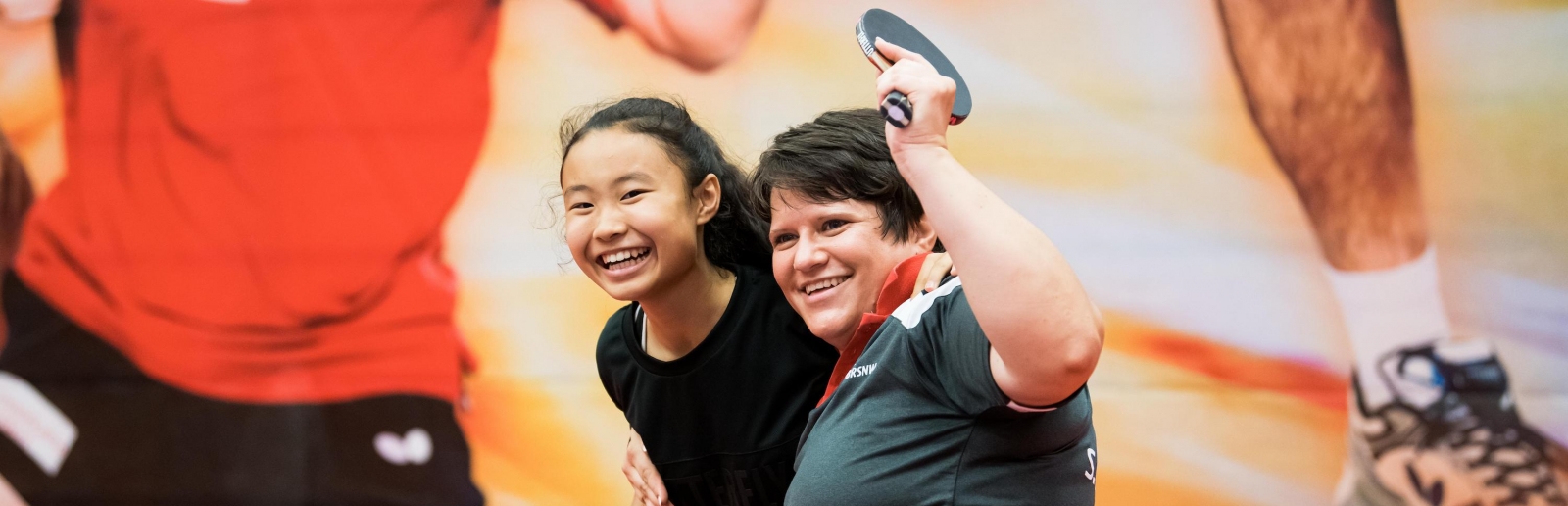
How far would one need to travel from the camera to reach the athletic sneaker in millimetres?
2465

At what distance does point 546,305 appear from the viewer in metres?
2.93

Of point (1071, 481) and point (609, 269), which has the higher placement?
point (1071, 481)

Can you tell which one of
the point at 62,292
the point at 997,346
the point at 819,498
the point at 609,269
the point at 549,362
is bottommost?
the point at 62,292

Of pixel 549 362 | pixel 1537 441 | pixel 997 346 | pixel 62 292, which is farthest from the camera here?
pixel 62 292

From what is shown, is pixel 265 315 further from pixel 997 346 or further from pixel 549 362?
pixel 997 346

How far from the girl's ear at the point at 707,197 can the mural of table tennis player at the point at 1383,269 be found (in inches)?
60.2

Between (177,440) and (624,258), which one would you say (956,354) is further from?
(177,440)

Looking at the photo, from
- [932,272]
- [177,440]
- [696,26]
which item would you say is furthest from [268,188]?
[932,272]

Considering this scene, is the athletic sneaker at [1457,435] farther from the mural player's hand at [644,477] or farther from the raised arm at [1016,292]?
the raised arm at [1016,292]

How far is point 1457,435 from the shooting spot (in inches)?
97.3

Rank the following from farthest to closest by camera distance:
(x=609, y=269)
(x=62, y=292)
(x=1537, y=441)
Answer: (x=62, y=292), (x=1537, y=441), (x=609, y=269)

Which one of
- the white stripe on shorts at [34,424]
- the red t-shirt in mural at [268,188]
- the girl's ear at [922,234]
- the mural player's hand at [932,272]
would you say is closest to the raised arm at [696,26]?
the red t-shirt in mural at [268,188]

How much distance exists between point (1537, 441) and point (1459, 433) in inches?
6.9

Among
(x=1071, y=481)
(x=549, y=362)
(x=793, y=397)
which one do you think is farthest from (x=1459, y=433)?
(x=549, y=362)
